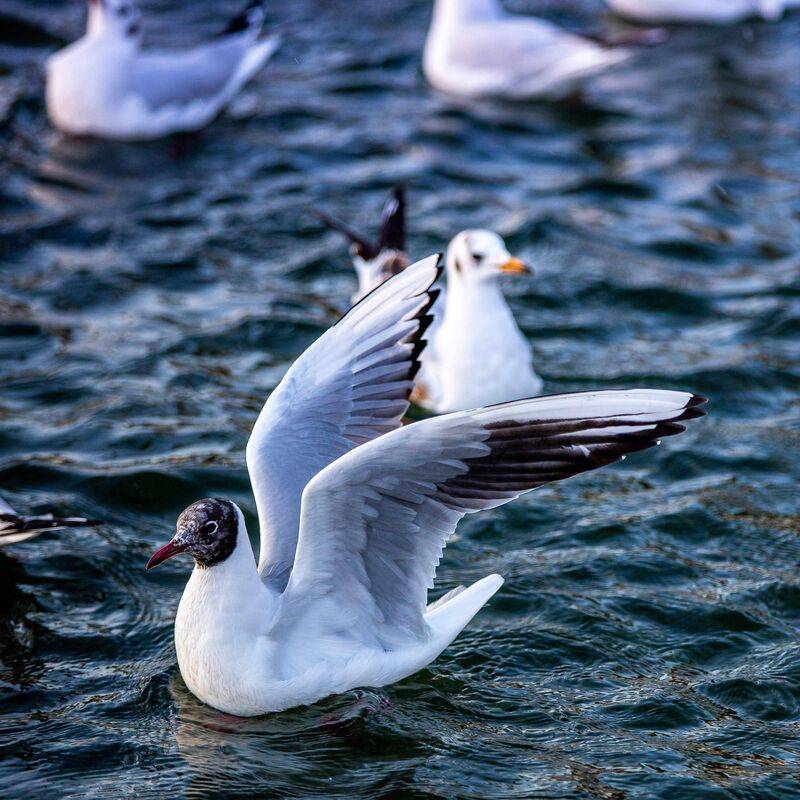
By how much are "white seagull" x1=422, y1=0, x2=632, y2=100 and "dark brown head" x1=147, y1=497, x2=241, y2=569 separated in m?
7.74

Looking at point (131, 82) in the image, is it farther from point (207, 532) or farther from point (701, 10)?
point (207, 532)

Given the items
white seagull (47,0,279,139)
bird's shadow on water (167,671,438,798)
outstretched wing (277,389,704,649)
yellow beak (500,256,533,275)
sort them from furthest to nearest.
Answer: white seagull (47,0,279,139) < yellow beak (500,256,533,275) < bird's shadow on water (167,671,438,798) < outstretched wing (277,389,704,649)

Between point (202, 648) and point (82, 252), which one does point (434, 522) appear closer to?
point (202, 648)

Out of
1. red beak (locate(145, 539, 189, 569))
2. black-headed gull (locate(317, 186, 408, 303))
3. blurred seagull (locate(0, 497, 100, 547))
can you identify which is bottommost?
blurred seagull (locate(0, 497, 100, 547))

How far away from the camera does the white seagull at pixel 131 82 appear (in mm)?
11219

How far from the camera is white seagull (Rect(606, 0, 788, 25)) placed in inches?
520

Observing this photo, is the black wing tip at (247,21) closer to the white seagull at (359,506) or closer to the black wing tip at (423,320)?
the white seagull at (359,506)

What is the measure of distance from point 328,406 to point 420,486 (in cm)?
100

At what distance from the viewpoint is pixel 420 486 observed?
4.75 metres

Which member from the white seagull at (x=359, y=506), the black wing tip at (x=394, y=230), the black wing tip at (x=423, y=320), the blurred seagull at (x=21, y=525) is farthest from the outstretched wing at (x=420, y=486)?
→ the black wing tip at (x=394, y=230)

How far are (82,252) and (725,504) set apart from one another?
4834 mm

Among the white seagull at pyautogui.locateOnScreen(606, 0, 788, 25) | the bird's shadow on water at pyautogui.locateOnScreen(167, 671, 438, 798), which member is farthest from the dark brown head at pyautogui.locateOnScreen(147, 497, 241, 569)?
the white seagull at pyautogui.locateOnScreen(606, 0, 788, 25)

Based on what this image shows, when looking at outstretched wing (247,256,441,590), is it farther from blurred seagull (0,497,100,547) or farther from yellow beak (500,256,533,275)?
yellow beak (500,256,533,275)

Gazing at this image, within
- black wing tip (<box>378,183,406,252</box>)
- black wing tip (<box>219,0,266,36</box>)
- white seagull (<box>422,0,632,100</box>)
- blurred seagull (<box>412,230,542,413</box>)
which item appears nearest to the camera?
blurred seagull (<box>412,230,542,413</box>)
